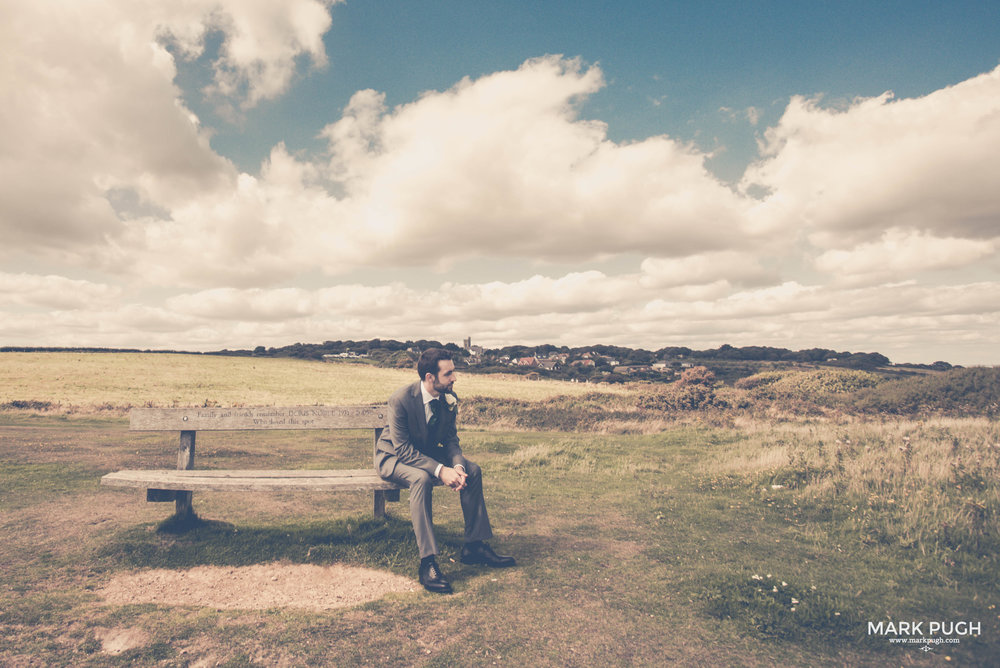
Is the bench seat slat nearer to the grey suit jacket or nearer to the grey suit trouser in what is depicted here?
the grey suit jacket

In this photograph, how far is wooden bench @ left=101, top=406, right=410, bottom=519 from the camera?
18.1ft

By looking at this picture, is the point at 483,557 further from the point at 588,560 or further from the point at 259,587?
the point at 259,587

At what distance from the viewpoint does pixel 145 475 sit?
575 cm

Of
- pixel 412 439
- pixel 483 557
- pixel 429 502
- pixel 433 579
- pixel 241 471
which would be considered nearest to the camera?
pixel 433 579

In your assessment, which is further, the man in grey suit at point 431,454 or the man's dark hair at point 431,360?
the man's dark hair at point 431,360

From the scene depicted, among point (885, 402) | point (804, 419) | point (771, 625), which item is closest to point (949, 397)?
point (885, 402)

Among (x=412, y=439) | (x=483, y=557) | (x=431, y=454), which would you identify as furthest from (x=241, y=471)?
(x=483, y=557)

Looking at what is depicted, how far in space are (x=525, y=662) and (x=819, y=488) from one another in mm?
6228

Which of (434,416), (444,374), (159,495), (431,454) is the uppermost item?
(444,374)

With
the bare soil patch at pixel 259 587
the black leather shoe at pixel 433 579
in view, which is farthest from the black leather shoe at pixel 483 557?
the bare soil patch at pixel 259 587

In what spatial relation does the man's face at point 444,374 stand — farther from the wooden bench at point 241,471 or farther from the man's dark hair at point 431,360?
the wooden bench at point 241,471

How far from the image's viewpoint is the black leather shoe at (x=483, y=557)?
5211 mm

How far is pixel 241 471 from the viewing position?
620 centimetres

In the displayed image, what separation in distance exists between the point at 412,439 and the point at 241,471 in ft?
7.52
